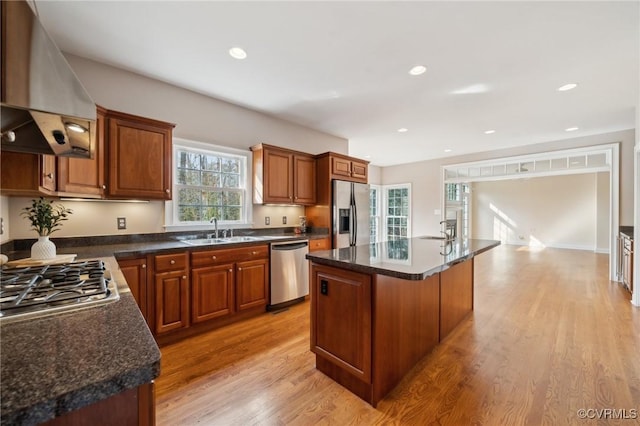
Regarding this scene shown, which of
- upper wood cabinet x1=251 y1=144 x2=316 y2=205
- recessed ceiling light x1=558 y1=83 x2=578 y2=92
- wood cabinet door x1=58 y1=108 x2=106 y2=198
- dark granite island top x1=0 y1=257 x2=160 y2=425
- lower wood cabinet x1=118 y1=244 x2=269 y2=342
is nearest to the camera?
dark granite island top x1=0 y1=257 x2=160 y2=425

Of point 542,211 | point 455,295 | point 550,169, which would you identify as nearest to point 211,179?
point 455,295

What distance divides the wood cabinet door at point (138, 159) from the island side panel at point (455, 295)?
2.98 metres

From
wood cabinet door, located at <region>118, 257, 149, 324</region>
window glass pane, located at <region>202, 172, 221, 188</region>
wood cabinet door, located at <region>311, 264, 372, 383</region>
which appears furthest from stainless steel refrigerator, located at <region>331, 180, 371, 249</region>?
wood cabinet door, located at <region>118, 257, 149, 324</region>

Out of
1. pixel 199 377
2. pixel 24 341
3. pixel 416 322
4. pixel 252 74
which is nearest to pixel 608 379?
pixel 416 322

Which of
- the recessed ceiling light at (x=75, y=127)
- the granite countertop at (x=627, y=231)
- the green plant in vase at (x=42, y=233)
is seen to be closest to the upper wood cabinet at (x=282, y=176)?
the green plant in vase at (x=42, y=233)

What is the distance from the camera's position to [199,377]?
1.98 m

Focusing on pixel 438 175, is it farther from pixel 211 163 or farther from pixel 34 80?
pixel 34 80

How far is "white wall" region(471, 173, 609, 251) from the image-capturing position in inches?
311

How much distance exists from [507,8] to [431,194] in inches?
220

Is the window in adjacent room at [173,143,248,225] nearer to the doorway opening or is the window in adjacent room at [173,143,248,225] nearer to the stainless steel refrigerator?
the stainless steel refrigerator

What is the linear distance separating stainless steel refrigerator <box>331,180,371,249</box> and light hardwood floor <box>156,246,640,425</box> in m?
1.39

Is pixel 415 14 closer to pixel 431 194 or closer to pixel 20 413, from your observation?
pixel 20 413

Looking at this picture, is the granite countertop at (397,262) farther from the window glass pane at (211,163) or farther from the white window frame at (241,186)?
the window glass pane at (211,163)

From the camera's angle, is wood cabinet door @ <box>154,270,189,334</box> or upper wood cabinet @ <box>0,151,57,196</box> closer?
upper wood cabinet @ <box>0,151,57,196</box>
